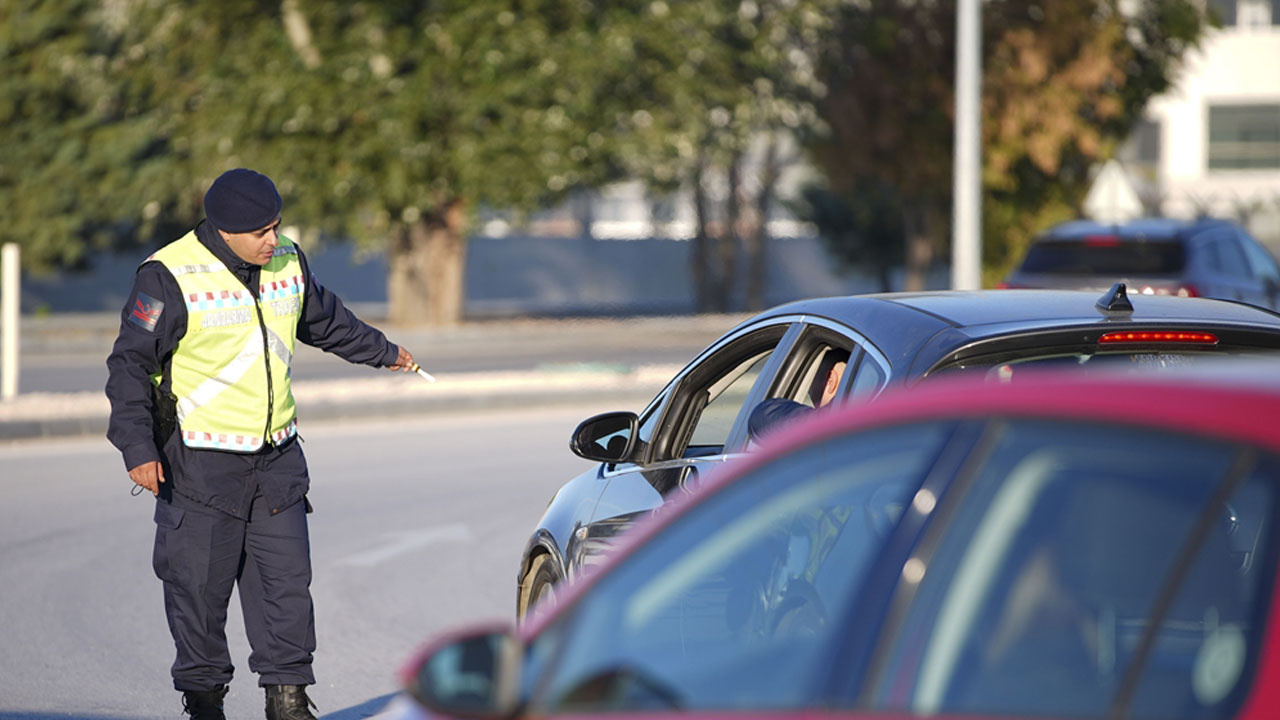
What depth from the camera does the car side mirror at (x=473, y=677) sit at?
2.57 meters

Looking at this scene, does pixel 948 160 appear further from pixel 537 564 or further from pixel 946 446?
pixel 946 446

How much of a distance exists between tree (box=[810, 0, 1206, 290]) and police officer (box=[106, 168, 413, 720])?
1091 inches

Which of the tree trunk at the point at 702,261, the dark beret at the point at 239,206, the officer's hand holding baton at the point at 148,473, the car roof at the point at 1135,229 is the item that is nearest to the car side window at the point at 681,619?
the officer's hand holding baton at the point at 148,473

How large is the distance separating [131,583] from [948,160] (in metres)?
26.5

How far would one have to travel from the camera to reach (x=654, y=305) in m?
43.8

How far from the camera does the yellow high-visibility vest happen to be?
5621 millimetres

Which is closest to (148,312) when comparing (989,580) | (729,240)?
(989,580)

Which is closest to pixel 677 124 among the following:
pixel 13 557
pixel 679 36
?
pixel 679 36

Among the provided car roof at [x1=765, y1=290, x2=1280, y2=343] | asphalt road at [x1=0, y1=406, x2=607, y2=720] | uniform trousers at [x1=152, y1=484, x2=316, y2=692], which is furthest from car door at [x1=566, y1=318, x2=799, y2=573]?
asphalt road at [x1=0, y1=406, x2=607, y2=720]

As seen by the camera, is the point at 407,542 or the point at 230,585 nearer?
the point at 230,585

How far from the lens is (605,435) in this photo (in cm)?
572

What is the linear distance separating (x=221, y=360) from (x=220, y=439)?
243 mm

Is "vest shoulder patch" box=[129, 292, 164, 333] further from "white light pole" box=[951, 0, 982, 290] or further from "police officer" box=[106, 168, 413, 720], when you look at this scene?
"white light pole" box=[951, 0, 982, 290]

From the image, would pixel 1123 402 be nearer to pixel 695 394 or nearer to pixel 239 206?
pixel 695 394
